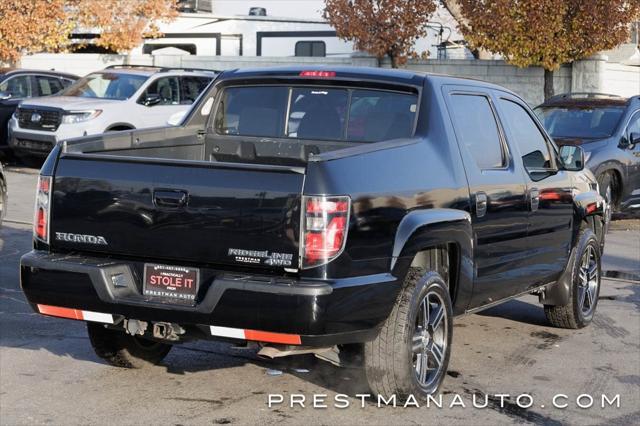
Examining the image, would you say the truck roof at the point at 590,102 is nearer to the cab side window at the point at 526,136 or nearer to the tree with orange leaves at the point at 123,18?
the cab side window at the point at 526,136

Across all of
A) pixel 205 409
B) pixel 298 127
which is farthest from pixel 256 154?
pixel 205 409

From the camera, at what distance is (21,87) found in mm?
21953

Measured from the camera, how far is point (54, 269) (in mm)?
5934

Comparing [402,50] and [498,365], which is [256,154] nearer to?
[498,365]

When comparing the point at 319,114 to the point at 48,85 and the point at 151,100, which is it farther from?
the point at 48,85

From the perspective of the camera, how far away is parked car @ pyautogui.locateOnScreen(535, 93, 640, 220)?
1520 centimetres

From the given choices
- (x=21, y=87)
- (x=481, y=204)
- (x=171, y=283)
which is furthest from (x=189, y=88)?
(x=171, y=283)

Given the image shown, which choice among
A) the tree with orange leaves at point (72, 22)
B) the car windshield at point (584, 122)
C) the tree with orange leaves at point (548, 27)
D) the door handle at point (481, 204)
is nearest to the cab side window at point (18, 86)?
the tree with orange leaves at point (72, 22)

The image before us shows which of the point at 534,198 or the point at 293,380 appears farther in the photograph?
the point at 534,198

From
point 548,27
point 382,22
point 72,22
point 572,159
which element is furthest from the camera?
point 72,22

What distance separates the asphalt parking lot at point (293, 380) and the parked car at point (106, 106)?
1048 cm

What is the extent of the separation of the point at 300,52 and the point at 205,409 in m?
25.2

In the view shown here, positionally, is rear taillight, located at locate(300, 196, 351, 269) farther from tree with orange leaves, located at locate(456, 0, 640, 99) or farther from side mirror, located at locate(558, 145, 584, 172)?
tree with orange leaves, located at locate(456, 0, 640, 99)

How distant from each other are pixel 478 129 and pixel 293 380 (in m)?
2.00
